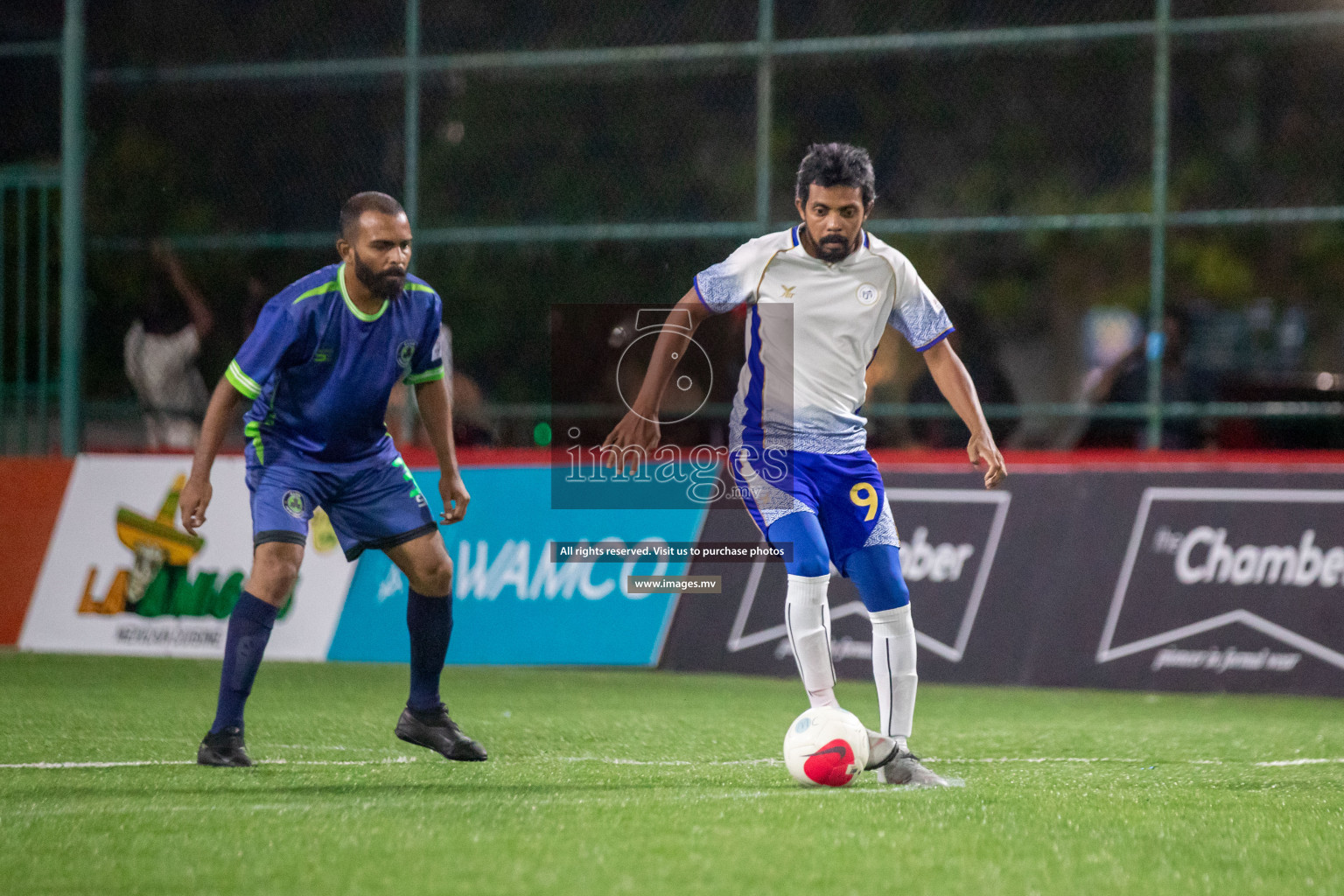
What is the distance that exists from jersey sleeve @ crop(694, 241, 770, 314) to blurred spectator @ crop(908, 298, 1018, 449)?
462cm

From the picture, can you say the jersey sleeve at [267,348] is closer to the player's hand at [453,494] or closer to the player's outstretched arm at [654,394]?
the player's hand at [453,494]

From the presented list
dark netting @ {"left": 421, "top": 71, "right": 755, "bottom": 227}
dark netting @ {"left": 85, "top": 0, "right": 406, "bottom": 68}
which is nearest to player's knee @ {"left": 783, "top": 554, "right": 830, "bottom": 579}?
dark netting @ {"left": 85, "top": 0, "right": 406, "bottom": 68}

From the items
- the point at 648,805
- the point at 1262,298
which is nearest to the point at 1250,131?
the point at 1262,298

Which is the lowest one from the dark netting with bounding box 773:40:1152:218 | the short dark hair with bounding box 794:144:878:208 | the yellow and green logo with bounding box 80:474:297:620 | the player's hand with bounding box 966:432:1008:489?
the yellow and green logo with bounding box 80:474:297:620

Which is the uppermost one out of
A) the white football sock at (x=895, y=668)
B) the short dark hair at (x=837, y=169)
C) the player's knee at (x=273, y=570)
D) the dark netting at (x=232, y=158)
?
the dark netting at (x=232, y=158)

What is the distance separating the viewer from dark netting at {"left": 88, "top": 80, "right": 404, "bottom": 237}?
13.1 metres

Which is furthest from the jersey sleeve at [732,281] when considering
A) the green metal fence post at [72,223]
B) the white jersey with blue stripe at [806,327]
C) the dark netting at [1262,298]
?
the dark netting at [1262,298]

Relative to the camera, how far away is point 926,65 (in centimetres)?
1906

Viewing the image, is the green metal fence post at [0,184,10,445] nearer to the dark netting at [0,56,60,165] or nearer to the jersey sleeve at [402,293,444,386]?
the dark netting at [0,56,60,165]

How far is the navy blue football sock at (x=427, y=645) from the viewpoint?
6.65 meters

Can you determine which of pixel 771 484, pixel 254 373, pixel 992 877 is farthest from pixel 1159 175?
pixel 992 877

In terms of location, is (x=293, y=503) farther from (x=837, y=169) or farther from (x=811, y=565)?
(x=837, y=169)

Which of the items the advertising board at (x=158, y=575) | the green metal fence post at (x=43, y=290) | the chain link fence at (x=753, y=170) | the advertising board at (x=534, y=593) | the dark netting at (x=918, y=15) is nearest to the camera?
the advertising board at (x=534, y=593)

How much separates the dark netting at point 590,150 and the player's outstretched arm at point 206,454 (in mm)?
8553
